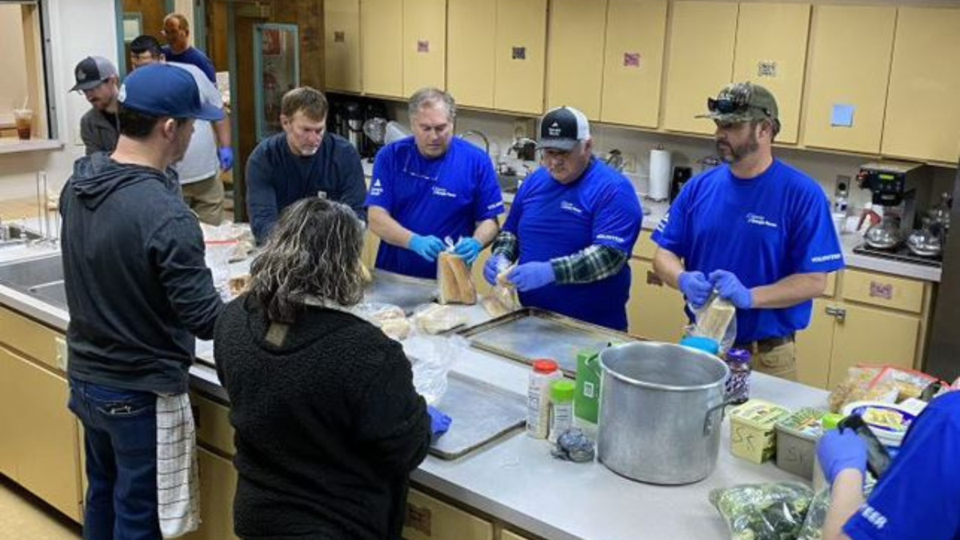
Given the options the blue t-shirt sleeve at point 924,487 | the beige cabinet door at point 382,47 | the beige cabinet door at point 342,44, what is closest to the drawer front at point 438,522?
the blue t-shirt sleeve at point 924,487

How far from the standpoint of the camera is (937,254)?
4.11 metres

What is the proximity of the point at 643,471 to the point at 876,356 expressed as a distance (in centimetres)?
267

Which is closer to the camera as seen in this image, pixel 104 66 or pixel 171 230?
pixel 171 230

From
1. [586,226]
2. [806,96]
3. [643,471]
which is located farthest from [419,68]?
[643,471]

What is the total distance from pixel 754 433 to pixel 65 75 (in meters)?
5.20

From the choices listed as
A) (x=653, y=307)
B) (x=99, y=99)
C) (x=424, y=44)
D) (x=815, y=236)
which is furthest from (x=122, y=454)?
(x=424, y=44)

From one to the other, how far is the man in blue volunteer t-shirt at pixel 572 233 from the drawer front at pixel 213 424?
99 centimetres

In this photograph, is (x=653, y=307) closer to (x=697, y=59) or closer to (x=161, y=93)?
(x=697, y=59)

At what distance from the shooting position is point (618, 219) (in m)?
3.05

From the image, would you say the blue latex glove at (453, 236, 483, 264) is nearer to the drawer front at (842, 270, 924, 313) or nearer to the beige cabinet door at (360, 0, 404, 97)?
the drawer front at (842, 270, 924, 313)

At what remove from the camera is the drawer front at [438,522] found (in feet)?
6.63

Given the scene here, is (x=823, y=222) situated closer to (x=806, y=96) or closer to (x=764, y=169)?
(x=764, y=169)

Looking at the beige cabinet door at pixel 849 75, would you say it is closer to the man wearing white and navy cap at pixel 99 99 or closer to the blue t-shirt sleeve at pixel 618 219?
the blue t-shirt sleeve at pixel 618 219

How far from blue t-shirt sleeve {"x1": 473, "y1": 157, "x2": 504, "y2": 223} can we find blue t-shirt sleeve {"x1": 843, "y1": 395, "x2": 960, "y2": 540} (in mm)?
2372
